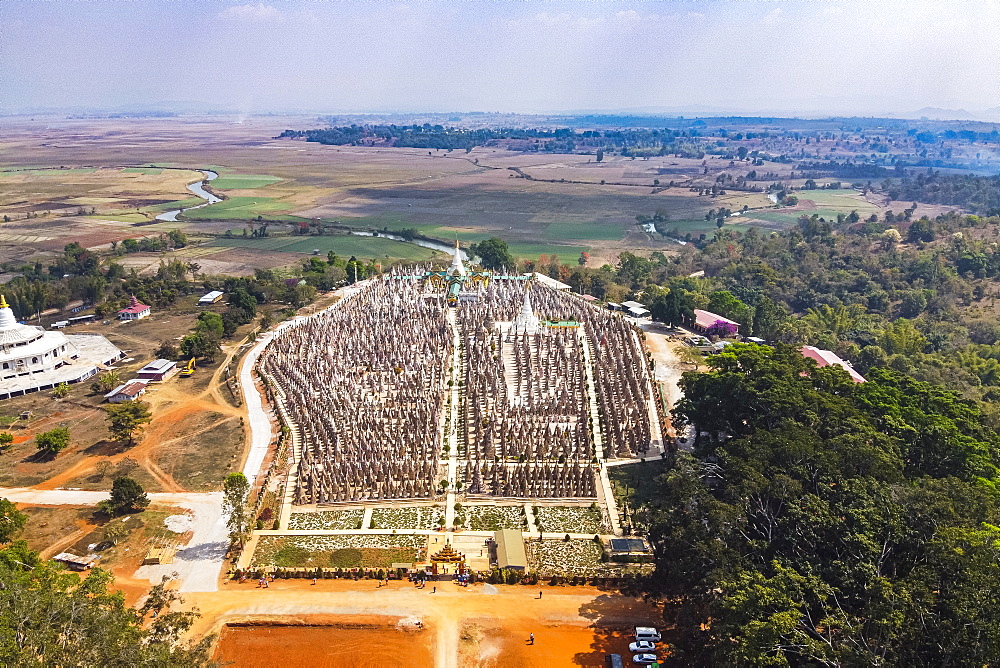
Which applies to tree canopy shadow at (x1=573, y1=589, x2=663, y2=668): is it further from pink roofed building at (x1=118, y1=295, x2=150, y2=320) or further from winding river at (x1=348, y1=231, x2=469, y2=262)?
winding river at (x1=348, y1=231, x2=469, y2=262)

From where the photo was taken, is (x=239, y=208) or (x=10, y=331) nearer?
(x=10, y=331)

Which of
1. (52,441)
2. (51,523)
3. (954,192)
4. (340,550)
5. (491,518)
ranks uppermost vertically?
(954,192)

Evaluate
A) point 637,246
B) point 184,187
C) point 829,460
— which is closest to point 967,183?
point 637,246

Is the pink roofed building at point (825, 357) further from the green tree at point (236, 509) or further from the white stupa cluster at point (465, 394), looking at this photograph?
the green tree at point (236, 509)

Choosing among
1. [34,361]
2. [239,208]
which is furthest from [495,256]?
[239,208]

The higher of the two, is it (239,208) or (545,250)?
(239,208)

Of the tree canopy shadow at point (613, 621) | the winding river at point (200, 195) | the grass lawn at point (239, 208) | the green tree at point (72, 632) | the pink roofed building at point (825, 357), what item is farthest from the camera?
the grass lawn at point (239, 208)

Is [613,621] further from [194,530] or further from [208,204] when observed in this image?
[208,204]

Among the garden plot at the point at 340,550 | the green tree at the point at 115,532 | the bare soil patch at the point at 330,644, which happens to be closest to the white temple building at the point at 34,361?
the green tree at the point at 115,532
